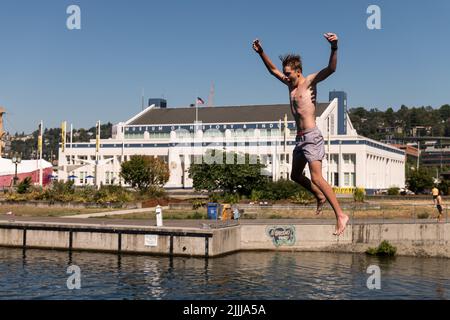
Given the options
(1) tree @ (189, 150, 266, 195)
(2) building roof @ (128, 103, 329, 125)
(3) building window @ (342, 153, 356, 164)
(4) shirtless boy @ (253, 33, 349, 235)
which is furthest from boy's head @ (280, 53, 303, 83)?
(2) building roof @ (128, 103, 329, 125)

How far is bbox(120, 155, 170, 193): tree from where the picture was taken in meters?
89.3

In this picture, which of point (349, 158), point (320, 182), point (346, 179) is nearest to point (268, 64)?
point (320, 182)

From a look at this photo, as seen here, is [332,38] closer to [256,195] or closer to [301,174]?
[301,174]

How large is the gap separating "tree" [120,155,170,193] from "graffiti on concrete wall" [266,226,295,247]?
39453 mm

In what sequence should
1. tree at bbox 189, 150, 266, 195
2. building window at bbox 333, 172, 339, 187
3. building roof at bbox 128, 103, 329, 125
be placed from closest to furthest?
1. tree at bbox 189, 150, 266, 195
2. building window at bbox 333, 172, 339, 187
3. building roof at bbox 128, 103, 329, 125

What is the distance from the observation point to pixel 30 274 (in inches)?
1559

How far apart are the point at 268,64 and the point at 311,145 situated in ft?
4.46

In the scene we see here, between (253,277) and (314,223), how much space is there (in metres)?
14.9

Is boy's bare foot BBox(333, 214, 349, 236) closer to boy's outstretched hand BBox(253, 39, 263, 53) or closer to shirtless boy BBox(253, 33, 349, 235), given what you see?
shirtless boy BBox(253, 33, 349, 235)

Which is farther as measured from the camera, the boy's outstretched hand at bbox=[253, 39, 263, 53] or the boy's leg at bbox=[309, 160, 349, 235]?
the boy's outstretched hand at bbox=[253, 39, 263, 53]

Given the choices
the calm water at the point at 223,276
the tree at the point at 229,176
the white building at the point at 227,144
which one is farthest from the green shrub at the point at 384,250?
the white building at the point at 227,144

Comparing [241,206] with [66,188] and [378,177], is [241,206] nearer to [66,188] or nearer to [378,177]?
[66,188]

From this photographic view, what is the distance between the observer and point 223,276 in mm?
40125

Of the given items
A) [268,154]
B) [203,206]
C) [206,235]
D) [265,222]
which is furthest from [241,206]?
[268,154]
